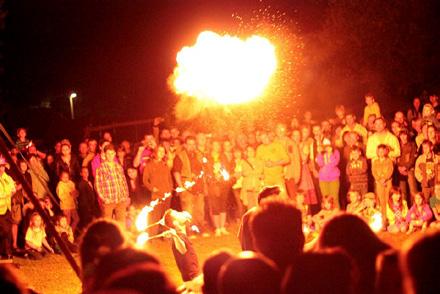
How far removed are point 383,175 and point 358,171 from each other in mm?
510

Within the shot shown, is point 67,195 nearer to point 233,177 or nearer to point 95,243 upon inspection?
point 233,177

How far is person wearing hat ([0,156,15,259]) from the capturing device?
12.6 meters

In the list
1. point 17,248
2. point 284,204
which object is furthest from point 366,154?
point 284,204

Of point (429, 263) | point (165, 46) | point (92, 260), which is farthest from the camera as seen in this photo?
point (165, 46)

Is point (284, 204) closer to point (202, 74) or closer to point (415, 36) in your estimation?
point (202, 74)

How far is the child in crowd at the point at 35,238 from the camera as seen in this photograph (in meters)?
13.0

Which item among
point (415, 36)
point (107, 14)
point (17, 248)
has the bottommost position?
point (17, 248)

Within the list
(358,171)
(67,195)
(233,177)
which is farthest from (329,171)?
(67,195)

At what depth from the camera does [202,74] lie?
14406 mm

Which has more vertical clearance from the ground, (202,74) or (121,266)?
(202,74)

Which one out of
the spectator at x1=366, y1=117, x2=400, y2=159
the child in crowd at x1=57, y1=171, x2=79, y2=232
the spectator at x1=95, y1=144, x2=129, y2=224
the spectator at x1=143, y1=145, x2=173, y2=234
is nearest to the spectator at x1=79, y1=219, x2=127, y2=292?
the spectator at x1=95, y1=144, x2=129, y2=224

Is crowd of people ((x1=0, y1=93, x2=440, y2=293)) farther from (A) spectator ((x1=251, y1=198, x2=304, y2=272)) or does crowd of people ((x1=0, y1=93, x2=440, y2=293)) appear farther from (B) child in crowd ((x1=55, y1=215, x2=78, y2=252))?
(A) spectator ((x1=251, y1=198, x2=304, y2=272))

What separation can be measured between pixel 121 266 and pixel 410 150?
10.8 m

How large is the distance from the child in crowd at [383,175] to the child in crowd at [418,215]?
602 millimetres
